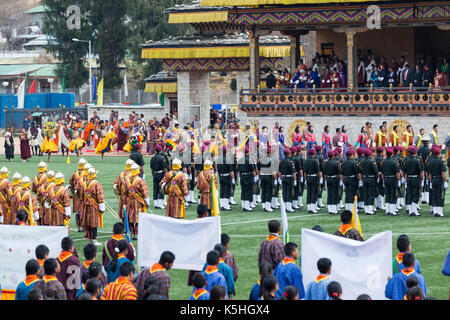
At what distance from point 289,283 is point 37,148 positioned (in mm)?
34751

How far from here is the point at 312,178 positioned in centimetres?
2430

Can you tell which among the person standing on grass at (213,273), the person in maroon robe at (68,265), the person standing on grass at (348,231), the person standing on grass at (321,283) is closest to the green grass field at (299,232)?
the person standing on grass at (348,231)

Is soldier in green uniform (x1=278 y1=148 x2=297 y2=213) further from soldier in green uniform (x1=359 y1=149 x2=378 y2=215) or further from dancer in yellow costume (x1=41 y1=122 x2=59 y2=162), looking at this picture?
dancer in yellow costume (x1=41 y1=122 x2=59 y2=162)

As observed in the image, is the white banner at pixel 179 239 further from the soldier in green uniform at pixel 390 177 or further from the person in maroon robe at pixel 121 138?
the person in maroon robe at pixel 121 138

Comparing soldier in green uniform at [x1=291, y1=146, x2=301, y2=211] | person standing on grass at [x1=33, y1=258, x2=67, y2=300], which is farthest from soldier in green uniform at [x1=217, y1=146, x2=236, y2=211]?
person standing on grass at [x1=33, y1=258, x2=67, y2=300]

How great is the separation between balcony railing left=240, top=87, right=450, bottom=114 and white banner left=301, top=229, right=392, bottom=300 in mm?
25149

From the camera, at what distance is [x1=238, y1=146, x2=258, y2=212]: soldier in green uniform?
25109 millimetres

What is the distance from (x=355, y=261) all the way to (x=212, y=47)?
34388 mm

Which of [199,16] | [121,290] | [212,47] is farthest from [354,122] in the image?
[121,290]

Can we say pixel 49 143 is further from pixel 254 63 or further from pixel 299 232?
pixel 299 232

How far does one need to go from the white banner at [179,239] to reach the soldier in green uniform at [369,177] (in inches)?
396

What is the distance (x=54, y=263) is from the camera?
482 inches

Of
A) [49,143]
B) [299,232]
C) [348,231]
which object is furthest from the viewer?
[49,143]

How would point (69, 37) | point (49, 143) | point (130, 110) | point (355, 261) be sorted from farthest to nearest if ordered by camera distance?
point (69, 37), point (130, 110), point (49, 143), point (355, 261)
